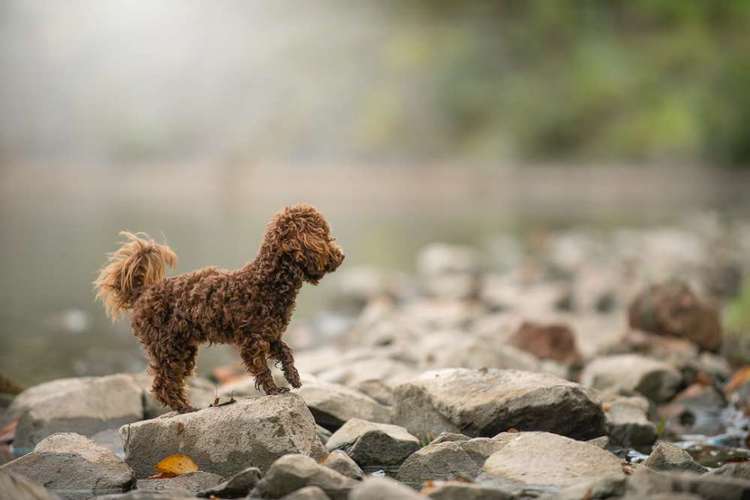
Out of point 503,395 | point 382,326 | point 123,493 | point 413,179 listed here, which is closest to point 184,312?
point 123,493

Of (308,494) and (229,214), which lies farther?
(229,214)

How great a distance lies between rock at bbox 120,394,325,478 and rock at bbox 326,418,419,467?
1.41 ft

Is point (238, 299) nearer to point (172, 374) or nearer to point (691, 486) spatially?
point (172, 374)

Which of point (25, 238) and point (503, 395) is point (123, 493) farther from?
point (25, 238)

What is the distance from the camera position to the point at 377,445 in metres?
6.78

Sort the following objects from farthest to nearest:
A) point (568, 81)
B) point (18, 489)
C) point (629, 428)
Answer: point (568, 81), point (629, 428), point (18, 489)

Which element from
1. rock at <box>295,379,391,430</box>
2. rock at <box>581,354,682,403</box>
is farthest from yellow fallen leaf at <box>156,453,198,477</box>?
rock at <box>581,354,682,403</box>

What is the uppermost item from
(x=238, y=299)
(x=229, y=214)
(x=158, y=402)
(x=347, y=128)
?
(x=347, y=128)

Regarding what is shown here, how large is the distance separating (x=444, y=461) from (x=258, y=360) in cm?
151

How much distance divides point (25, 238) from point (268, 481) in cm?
2492

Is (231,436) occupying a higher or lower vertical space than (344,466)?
higher

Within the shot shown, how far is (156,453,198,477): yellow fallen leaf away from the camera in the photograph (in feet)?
20.8

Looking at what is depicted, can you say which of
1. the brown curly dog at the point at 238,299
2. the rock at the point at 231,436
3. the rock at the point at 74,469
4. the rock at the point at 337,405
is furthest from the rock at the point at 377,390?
the rock at the point at 74,469

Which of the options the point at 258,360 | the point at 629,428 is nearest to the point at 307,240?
the point at 258,360
